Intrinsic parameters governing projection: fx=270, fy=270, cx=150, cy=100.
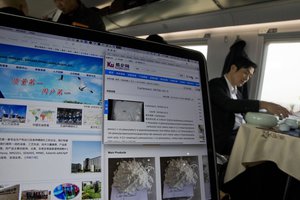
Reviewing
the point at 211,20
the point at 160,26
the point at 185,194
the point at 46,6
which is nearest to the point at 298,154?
the point at 185,194

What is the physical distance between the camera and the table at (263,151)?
4.30 feet

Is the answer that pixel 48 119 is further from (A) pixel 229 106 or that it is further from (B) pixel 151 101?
(A) pixel 229 106

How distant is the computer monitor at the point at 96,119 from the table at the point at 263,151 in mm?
1059

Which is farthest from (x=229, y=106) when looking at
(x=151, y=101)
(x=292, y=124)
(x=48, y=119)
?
(x=48, y=119)

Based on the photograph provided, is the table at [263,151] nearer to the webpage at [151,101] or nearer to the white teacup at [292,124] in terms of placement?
the white teacup at [292,124]

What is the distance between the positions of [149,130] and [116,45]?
13cm

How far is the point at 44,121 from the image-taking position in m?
0.34

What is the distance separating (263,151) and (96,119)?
1331 millimetres

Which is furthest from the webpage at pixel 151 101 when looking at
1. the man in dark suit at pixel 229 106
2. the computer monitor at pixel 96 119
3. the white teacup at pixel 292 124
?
the man in dark suit at pixel 229 106

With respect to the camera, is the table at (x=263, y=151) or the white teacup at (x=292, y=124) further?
the white teacup at (x=292, y=124)

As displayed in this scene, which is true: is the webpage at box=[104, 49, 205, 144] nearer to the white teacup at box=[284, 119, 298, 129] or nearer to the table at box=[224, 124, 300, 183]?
the table at box=[224, 124, 300, 183]

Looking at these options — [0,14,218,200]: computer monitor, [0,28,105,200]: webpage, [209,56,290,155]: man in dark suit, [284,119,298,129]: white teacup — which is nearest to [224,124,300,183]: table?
[284,119,298,129]: white teacup

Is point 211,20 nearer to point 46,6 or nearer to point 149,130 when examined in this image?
point 46,6

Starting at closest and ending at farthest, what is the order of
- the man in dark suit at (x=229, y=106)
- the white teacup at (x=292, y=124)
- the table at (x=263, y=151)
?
the table at (x=263, y=151) → the white teacup at (x=292, y=124) → the man in dark suit at (x=229, y=106)
